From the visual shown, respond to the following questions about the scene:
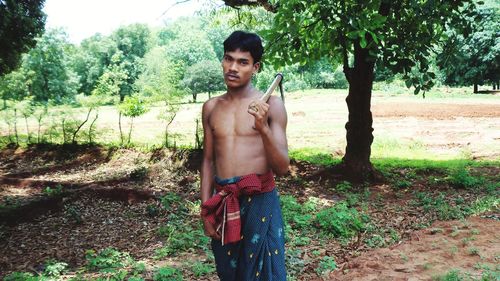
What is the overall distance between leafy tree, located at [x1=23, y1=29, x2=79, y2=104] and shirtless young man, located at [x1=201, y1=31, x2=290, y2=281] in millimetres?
34368

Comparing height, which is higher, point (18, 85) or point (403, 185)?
point (18, 85)

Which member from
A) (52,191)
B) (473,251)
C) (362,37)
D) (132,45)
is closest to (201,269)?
(473,251)

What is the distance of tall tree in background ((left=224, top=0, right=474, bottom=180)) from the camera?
5.43 meters

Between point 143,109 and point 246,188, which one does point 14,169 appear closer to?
point 143,109

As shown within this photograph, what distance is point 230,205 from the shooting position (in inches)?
82.4

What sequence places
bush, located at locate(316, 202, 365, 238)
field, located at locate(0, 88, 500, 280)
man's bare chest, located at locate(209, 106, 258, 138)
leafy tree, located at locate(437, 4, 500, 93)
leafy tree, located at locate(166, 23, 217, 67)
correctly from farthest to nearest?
leafy tree, located at locate(166, 23, 217, 67) → leafy tree, located at locate(437, 4, 500, 93) → bush, located at locate(316, 202, 365, 238) → field, located at locate(0, 88, 500, 280) → man's bare chest, located at locate(209, 106, 258, 138)

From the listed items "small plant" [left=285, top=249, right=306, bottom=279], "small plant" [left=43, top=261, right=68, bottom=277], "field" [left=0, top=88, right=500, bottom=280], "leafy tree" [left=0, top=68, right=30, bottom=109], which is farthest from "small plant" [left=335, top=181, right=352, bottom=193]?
"leafy tree" [left=0, top=68, right=30, bottom=109]

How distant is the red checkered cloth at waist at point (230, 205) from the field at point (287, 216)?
184 centimetres

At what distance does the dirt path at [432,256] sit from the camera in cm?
385

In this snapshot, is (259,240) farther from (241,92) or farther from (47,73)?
(47,73)

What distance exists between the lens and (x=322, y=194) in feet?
22.2

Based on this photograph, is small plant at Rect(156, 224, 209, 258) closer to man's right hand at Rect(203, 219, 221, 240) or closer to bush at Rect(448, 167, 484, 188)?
man's right hand at Rect(203, 219, 221, 240)

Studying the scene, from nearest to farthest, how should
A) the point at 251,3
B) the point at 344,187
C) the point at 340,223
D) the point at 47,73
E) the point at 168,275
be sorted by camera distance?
the point at 168,275 < the point at 340,223 < the point at 344,187 < the point at 251,3 < the point at 47,73

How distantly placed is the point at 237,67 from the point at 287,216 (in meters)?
3.70
